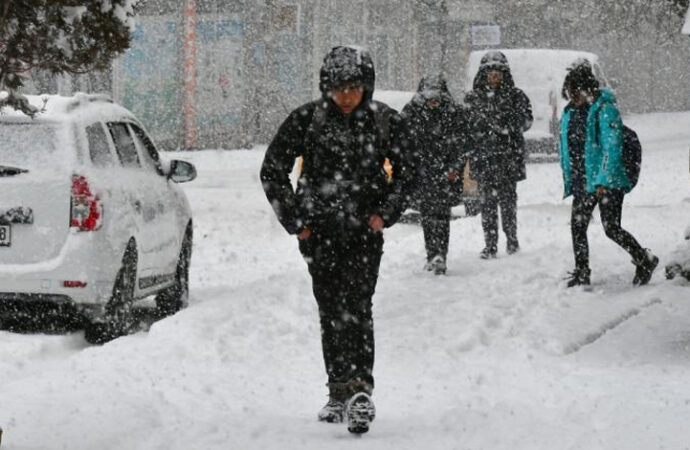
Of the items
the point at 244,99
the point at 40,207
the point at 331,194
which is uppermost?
the point at 331,194

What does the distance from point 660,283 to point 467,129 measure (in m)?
2.76

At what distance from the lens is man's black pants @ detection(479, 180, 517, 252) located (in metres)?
14.6

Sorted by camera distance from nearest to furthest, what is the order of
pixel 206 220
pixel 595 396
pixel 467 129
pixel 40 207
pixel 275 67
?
pixel 595 396 < pixel 40 207 < pixel 467 129 < pixel 206 220 < pixel 275 67

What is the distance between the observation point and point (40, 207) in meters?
9.80

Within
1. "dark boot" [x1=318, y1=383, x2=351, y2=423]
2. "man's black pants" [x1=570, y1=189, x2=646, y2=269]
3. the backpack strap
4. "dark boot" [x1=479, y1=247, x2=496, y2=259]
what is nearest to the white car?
"dark boot" [x1=318, y1=383, x2=351, y2=423]

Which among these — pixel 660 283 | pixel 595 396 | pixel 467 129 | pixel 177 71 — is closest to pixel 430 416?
pixel 595 396

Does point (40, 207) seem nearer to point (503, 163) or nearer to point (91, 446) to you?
point (91, 446)

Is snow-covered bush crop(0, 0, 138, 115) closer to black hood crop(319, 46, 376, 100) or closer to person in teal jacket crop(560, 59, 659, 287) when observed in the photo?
black hood crop(319, 46, 376, 100)

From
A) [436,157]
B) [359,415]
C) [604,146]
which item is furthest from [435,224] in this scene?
[359,415]

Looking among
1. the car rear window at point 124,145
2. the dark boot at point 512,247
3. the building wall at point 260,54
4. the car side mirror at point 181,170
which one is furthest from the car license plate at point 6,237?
the building wall at point 260,54

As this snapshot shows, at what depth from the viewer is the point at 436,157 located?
13.7 m

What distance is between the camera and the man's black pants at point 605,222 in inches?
453

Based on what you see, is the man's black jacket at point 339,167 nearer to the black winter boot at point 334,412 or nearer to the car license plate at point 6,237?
the black winter boot at point 334,412

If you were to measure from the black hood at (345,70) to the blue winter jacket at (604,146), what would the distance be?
439cm
